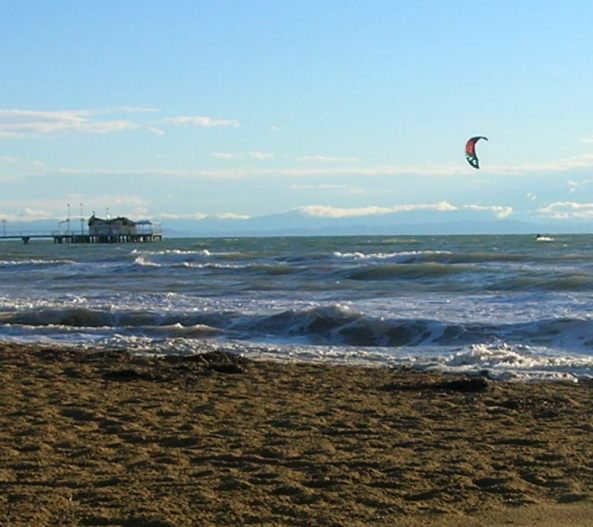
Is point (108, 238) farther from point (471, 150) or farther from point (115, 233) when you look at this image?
point (471, 150)

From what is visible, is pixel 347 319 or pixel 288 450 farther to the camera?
pixel 347 319

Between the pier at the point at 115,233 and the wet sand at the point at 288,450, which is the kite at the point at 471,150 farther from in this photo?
the pier at the point at 115,233

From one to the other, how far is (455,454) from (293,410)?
2146 mm

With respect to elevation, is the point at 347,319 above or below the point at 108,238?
below

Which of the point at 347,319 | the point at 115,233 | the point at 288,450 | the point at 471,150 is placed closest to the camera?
the point at 288,450

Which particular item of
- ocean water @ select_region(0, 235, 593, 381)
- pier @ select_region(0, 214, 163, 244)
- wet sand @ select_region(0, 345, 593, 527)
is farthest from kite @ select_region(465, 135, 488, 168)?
pier @ select_region(0, 214, 163, 244)

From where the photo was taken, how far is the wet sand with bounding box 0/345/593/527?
5422 mm

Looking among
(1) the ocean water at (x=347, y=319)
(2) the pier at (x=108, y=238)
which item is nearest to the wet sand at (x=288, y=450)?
(1) the ocean water at (x=347, y=319)

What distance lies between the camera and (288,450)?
22.7 ft

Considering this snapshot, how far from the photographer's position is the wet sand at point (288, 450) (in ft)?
17.8

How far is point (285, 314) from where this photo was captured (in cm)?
1783

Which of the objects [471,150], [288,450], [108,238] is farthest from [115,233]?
[288,450]

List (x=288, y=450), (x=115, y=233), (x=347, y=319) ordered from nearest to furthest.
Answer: (x=288, y=450), (x=347, y=319), (x=115, y=233)

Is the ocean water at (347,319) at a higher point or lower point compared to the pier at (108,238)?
lower
